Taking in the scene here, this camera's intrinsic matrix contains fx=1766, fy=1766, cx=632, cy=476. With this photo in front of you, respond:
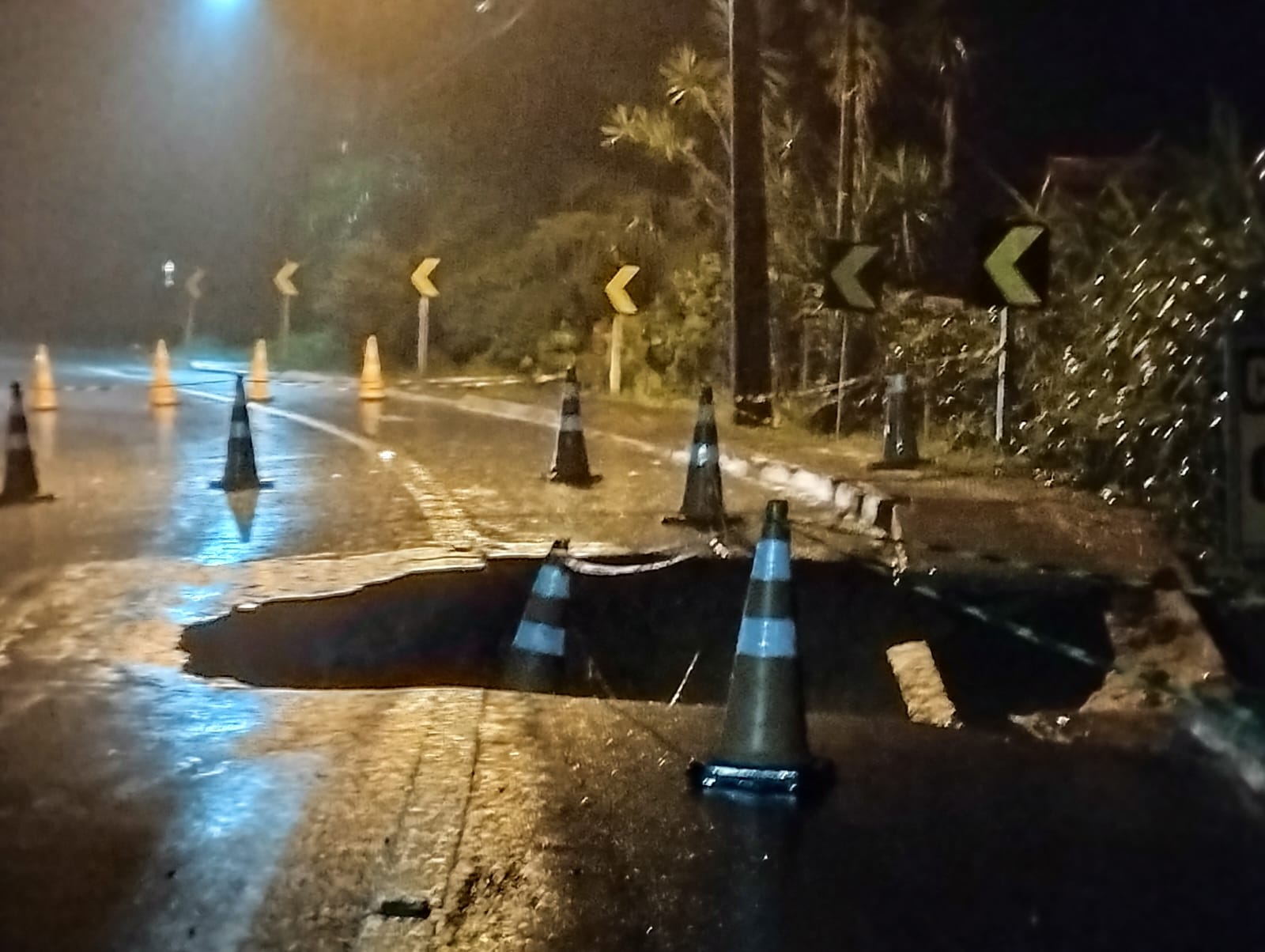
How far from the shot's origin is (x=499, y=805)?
5500 mm

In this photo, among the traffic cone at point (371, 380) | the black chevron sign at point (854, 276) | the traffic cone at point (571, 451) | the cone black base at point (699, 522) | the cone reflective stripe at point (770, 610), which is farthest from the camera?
the traffic cone at point (371, 380)

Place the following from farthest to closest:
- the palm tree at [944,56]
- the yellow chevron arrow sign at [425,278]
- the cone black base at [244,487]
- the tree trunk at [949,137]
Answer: the yellow chevron arrow sign at [425,278] < the tree trunk at [949,137] < the palm tree at [944,56] < the cone black base at [244,487]

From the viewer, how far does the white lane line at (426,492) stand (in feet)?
34.4

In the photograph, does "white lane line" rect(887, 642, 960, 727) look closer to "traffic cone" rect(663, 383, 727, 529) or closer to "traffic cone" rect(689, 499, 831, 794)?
"traffic cone" rect(689, 499, 831, 794)

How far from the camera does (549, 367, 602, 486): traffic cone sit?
44.3ft

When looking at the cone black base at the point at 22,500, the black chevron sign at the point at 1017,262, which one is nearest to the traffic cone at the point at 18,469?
the cone black base at the point at 22,500

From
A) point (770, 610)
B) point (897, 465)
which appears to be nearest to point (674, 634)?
point (770, 610)

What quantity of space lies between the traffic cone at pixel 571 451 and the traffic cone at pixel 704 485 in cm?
220

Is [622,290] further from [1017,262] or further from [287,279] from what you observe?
[287,279]

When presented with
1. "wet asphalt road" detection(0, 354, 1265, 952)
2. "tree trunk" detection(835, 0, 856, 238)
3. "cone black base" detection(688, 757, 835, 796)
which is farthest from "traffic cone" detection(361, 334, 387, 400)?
"cone black base" detection(688, 757, 835, 796)

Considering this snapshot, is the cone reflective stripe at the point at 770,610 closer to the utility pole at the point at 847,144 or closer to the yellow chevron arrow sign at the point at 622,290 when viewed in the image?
the utility pole at the point at 847,144

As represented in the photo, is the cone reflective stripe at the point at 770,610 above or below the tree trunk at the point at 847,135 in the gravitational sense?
below

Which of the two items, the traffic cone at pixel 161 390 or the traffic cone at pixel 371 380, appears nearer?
the traffic cone at pixel 161 390

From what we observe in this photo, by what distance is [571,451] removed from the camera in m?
13.6
